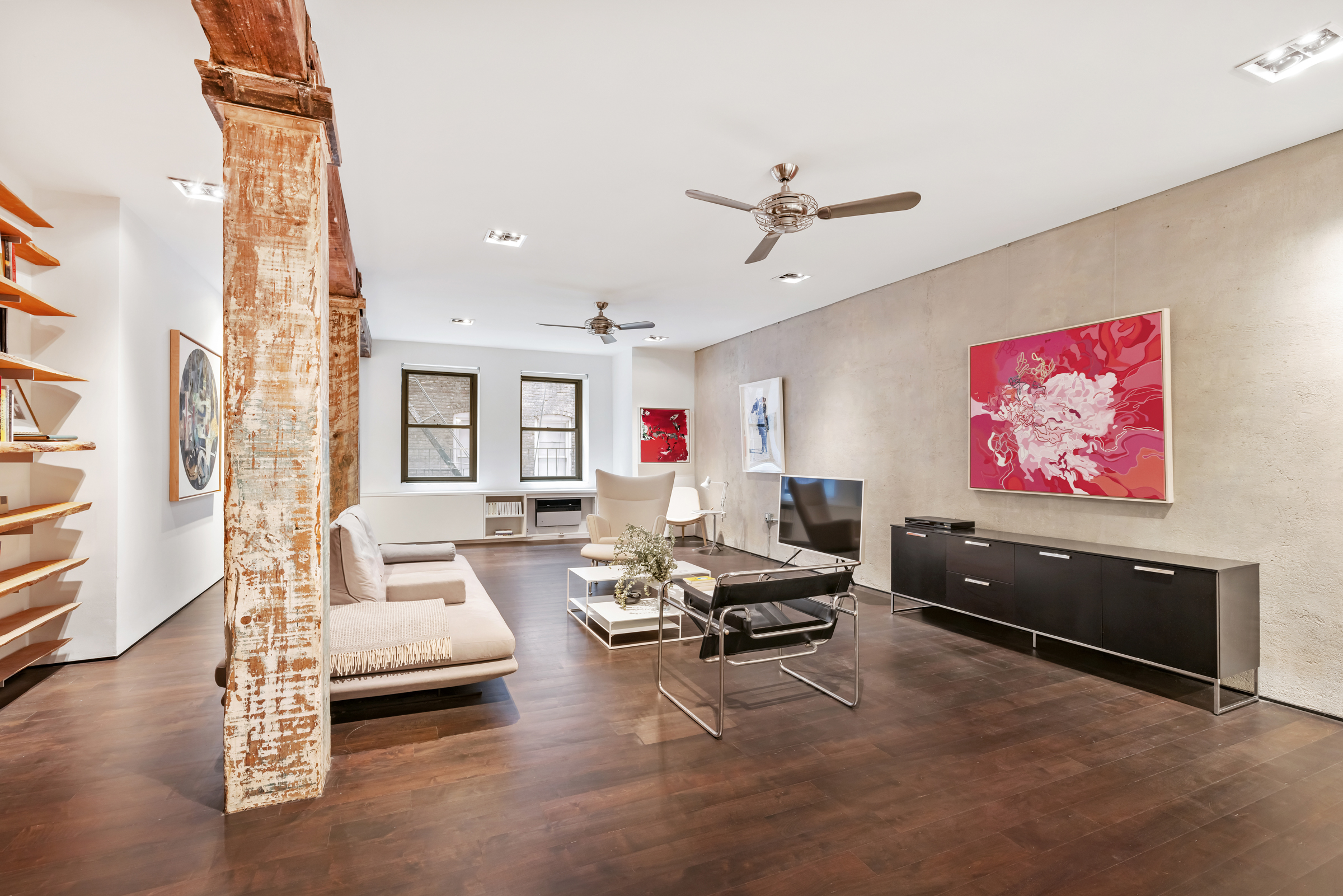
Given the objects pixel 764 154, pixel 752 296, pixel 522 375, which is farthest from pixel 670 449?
pixel 764 154

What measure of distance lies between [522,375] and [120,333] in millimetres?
5645

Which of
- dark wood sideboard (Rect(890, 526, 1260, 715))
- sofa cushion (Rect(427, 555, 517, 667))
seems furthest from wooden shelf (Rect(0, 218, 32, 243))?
dark wood sideboard (Rect(890, 526, 1260, 715))

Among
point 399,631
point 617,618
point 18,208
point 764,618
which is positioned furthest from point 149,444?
point 764,618

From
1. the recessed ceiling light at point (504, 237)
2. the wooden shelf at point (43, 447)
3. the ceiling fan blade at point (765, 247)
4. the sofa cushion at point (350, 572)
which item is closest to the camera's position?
the wooden shelf at point (43, 447)

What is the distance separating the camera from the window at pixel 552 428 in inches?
368

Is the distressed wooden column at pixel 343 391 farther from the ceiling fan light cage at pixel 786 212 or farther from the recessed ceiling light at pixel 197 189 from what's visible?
the ceiling fan light cage at pixel 786 212

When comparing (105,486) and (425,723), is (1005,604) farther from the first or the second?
(105,486)

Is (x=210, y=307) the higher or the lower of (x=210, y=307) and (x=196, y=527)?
the higher

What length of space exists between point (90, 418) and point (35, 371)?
0.57 m

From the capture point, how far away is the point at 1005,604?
4.04 m

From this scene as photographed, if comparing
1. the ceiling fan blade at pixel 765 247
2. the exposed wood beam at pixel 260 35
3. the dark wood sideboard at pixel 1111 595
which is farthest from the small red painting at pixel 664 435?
the exposed wood beam at pixel 260 35

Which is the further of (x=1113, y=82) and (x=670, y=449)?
(x=670, y=449)

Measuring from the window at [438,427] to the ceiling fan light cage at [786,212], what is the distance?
21.4ft

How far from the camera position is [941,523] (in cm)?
461
